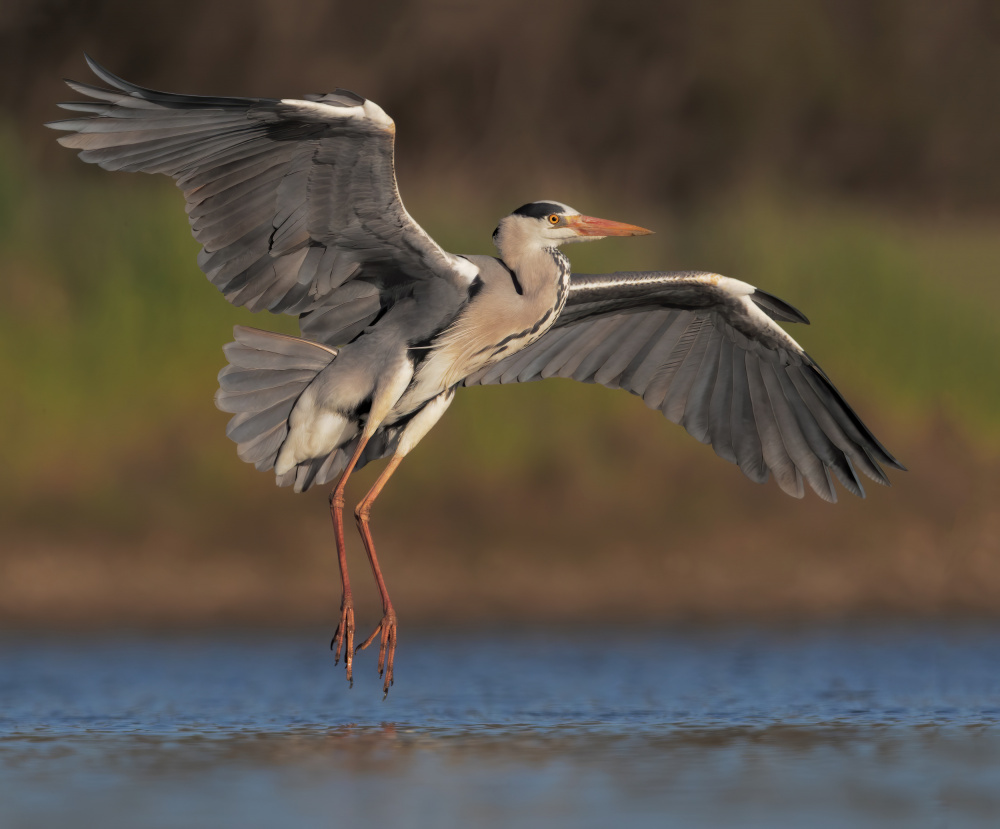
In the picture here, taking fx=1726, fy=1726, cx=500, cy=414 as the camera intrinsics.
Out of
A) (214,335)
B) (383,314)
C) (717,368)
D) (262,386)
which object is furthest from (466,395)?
(262,386)

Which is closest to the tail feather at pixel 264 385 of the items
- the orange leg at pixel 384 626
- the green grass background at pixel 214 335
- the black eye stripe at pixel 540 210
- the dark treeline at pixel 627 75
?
the orange leg at pixel 384 626

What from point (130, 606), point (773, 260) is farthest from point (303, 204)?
point (773, 260)

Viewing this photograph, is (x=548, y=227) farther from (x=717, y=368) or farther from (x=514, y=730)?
(x=514, y=730)

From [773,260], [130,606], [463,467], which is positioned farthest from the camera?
[773,260]

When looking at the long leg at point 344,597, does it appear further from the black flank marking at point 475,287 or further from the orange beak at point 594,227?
the orange beak at point 594,227

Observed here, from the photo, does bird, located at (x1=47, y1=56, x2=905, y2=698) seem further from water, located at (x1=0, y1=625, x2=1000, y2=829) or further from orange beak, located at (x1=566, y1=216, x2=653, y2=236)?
water, located at (x1=0, y1=625, x2=1000, y2=829)

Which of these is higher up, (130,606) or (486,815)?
(130,606)

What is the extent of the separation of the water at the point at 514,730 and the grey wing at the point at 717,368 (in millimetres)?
1206

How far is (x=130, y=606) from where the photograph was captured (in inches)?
429

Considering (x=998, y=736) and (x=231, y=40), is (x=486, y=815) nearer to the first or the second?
(x=998, y=736)

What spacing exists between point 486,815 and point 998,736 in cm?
269

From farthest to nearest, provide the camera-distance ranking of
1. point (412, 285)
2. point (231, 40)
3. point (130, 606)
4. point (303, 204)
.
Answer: point (231, 40) → point (130, 606) → point (412, 285) → point (303, 204)

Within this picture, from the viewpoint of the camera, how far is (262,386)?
308 inches

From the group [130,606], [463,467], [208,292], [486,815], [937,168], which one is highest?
[937,168]
